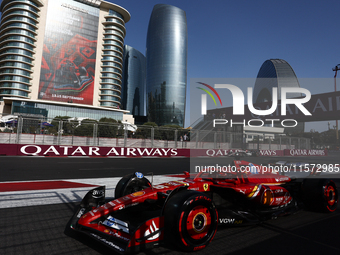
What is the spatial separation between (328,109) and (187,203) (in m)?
20.1

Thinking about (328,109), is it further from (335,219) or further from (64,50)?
(64,50)

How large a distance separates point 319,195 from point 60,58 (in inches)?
2834

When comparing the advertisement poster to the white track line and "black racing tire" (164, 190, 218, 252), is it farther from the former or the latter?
"black racing tire" (164, 190, 218, 252)

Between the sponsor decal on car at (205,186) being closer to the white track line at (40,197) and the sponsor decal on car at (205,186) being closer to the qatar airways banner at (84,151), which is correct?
the white track line at (40,197)

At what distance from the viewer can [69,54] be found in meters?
65.0

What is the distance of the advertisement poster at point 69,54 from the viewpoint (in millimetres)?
62078

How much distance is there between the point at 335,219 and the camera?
398cm

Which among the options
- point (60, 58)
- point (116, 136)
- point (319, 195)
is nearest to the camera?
point (319, 195)

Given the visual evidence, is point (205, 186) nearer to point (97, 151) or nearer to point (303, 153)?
point (97, 151)

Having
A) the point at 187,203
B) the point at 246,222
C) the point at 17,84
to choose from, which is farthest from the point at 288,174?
the point at 17,84

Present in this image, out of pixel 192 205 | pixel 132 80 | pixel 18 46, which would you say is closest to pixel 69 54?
pixel 18 46

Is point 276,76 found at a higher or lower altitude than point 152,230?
higher

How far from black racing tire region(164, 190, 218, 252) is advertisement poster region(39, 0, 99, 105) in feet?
217

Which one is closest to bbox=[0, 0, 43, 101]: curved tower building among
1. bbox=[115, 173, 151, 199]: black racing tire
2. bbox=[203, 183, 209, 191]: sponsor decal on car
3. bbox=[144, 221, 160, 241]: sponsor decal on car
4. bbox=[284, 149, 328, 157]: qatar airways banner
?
bbox=[284, 149, 328, 157]: qatar airways banner
